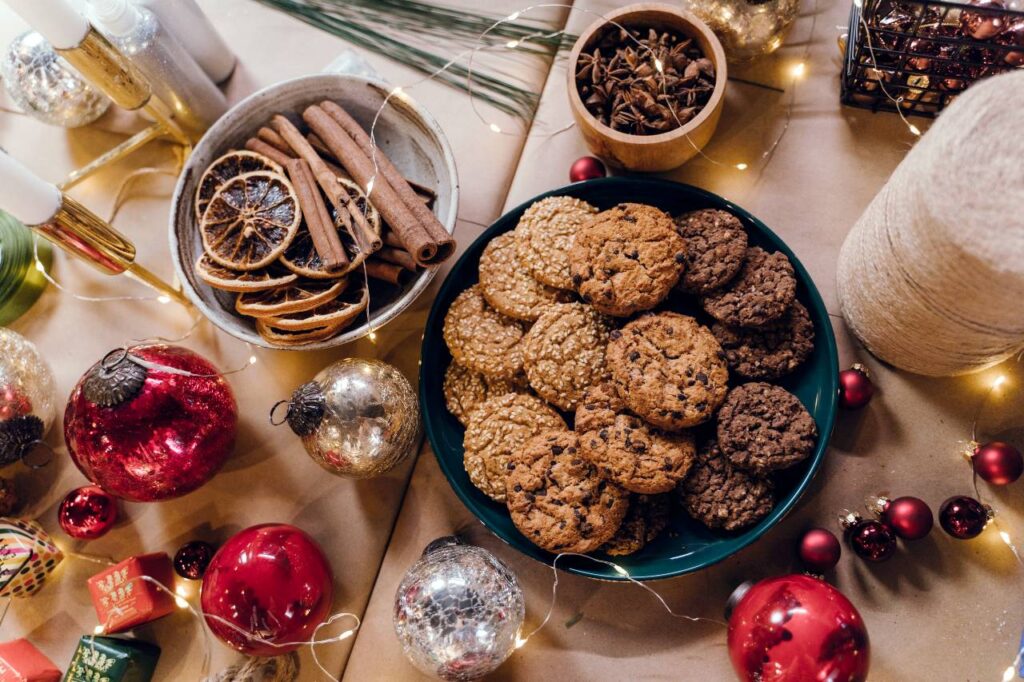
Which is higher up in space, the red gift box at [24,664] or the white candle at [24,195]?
the white candle at [24,195]

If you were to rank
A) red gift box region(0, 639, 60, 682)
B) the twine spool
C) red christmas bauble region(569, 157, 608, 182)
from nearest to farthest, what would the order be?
the twine spool
red gift box region(0, 639, 60, 682)
red christmas bauble region(569, 157, 608, 182)

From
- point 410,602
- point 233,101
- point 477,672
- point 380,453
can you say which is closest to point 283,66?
point 233,101

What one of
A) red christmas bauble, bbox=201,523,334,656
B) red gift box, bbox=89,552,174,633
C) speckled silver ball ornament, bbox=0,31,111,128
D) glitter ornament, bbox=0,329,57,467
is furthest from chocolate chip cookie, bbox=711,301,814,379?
speckled silver ball ornament, bbox=0,31,111,128

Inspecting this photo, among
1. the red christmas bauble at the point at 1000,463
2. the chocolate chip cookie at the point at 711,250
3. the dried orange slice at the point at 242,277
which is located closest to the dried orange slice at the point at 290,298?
the dried orange slice at the point at 242,277

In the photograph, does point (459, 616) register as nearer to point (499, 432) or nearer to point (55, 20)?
point (499, 432)

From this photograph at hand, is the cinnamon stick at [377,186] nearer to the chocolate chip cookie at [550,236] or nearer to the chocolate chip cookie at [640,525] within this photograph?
the chocolate chip cookie at [550,236]

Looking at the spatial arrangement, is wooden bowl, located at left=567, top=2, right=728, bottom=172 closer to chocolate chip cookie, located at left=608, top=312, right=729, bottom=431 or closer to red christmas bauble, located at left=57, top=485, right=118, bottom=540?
chocolate chip cookie, located at left=608, top=312, right=729, bottom=431

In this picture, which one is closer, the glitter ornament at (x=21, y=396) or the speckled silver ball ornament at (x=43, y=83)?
the glitter ornament at (x=21, y=396)
